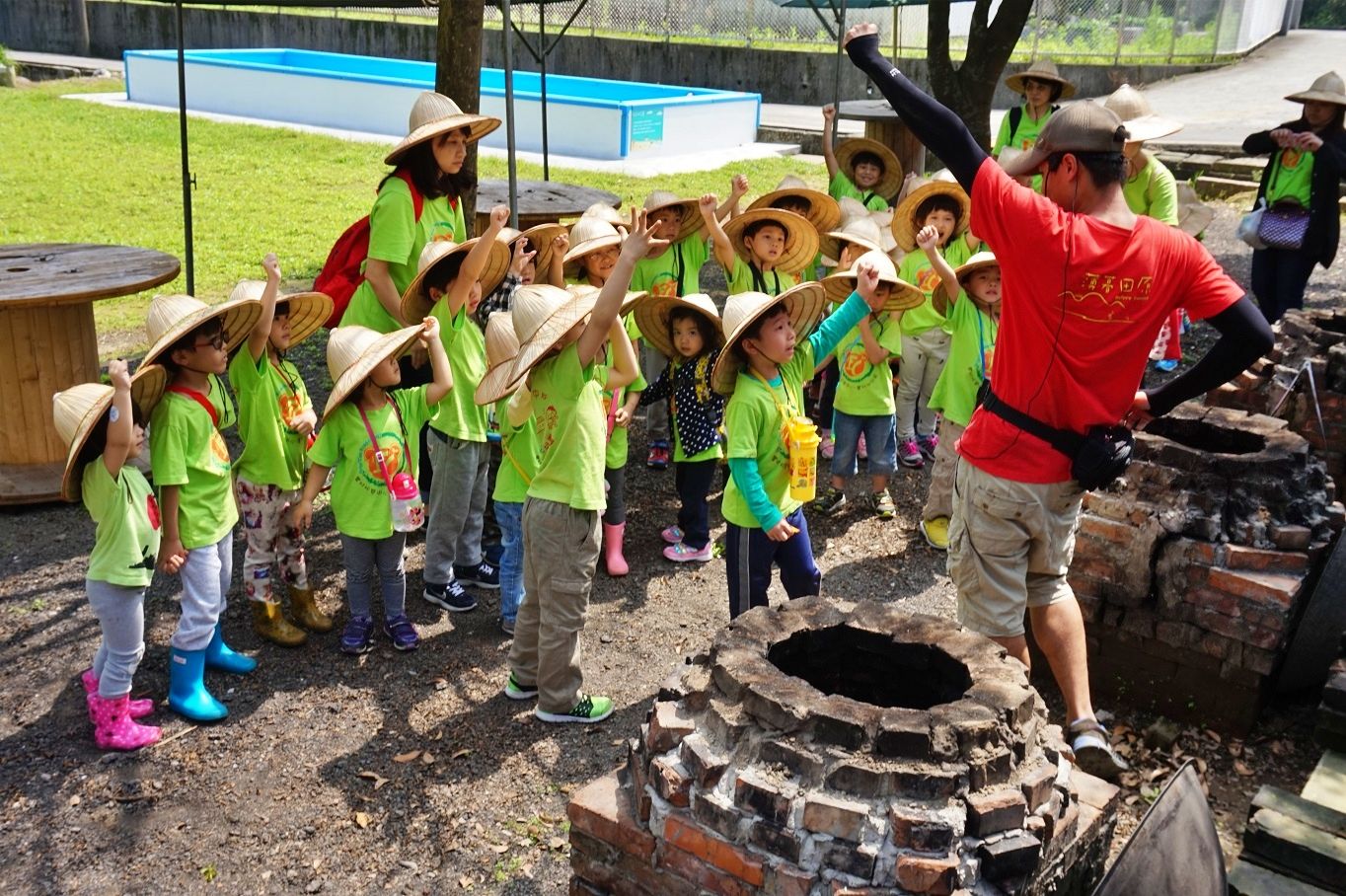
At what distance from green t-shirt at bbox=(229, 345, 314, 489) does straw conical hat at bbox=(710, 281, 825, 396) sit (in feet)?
6.12

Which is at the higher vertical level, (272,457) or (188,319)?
(188,319)

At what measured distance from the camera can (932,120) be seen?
3.62 meters

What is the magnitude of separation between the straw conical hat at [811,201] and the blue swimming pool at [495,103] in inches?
458

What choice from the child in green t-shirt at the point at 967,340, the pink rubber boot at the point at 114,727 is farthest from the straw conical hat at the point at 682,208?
the pink rubber boot at the point at 114,727

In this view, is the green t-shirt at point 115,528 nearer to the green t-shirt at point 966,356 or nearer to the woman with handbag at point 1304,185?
the green t-shirt at point 966,356

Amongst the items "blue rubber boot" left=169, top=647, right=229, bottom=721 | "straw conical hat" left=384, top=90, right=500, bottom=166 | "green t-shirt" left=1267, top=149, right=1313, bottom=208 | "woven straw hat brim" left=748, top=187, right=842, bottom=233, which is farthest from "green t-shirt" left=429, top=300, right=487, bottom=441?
"green t-shirt" left=1267, top=149, right=1313, bottom=208

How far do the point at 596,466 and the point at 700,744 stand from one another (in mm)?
1791

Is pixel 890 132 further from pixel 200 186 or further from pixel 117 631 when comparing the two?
pixel 117 631

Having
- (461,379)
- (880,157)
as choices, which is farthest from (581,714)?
(880,157)

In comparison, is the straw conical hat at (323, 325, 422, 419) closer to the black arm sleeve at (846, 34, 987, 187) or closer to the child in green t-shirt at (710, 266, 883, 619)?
the child in green t-shirt at (710, 266, 883, 619)

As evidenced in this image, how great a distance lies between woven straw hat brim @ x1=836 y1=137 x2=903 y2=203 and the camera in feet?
28.5

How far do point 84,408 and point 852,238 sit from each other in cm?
406

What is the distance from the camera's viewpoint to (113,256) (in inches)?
278

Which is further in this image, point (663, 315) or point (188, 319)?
point (663, 315)
